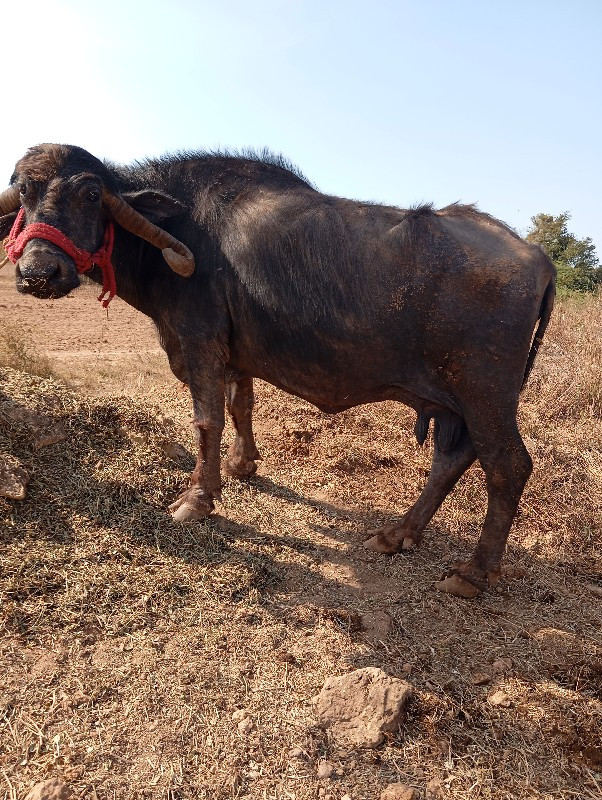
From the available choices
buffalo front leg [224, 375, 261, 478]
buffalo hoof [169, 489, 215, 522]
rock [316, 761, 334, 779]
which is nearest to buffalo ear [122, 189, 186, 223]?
buffalo front leg [224, 375, 261, 478]

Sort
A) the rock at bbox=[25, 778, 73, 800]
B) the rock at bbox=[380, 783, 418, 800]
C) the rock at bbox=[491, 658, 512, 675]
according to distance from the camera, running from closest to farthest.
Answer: the rock at bbox=[25, 778, 73, 800], the rock at bbox=[380, 783, 418, 800], the rock at bbox=[491, 658, 512, 675]

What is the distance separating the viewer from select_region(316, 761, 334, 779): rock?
2277mm

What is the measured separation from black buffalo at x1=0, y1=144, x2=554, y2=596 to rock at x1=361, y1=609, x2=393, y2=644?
57 centimetres

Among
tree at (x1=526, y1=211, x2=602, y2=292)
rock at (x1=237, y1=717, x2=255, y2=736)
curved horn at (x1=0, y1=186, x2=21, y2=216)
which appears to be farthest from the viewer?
tree at (x1=526, y1=211, x2=602, y2=292)

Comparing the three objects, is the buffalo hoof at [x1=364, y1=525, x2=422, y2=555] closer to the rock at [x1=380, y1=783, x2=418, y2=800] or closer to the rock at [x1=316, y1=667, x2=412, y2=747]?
the rock at [x1=316, y1=667, x2=412, y2=747]

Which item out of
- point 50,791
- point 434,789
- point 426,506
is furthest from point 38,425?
point 434,789

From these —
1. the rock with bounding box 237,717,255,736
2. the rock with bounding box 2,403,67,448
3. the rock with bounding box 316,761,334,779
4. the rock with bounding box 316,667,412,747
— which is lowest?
the rock with bounding box 237,717,255,736

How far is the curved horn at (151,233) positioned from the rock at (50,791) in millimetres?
2688

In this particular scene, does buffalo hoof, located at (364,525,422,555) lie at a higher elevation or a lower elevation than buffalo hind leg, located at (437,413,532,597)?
lower

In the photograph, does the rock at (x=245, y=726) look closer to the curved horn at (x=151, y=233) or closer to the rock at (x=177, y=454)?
the rock at (x=177, y=454)

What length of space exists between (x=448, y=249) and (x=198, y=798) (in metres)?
2.95

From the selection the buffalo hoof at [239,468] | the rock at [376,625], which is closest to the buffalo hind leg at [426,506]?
the rock at [376,625]

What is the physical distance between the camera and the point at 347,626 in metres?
3.17

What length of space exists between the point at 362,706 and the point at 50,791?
1294 millimetres
